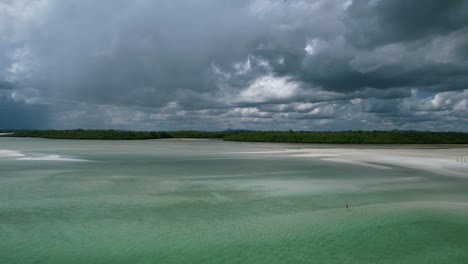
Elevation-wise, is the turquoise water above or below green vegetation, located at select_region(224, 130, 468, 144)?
below

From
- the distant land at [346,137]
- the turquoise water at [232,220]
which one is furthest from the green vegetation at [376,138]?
the turquoise water at [232,220]

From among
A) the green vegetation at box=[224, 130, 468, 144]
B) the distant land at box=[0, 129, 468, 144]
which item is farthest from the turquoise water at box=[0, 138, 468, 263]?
the distant land at box=[0, 129, 468, 144]

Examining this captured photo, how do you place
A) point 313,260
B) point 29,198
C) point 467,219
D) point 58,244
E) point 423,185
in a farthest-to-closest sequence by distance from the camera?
point 423,185 → point 29,198 → point 467,219 → point 58,244 → point 313,260

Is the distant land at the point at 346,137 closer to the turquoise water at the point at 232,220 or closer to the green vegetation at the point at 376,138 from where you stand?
the green vegetation at the point at 376,138

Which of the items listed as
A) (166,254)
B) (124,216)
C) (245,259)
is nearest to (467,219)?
(245,259)

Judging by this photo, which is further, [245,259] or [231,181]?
[231,181]

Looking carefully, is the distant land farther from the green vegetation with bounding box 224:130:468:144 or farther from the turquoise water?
the turquoise water

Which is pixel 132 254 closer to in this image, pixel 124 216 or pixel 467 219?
pixel 124 216

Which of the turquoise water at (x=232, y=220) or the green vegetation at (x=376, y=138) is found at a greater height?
the green vegetation at (x=376, y=138)

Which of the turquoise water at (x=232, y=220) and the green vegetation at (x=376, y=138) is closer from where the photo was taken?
the turquoise water at (x=232, y=220)
